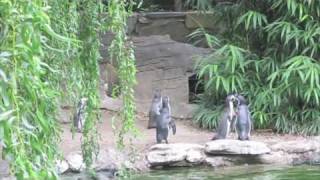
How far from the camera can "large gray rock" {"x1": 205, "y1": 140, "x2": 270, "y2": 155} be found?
7141mm

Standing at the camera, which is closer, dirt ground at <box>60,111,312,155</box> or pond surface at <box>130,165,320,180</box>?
pond surface at <box>130,165,320,180</box>

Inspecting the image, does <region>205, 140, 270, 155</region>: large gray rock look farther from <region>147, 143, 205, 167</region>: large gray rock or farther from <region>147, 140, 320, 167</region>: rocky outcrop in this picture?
<region>147, 143, 205, 167</region>: large gray rock

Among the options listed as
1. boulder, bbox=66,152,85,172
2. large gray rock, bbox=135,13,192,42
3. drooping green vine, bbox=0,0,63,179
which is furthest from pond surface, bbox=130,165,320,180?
large gray rock, bbox=135,13,192,42

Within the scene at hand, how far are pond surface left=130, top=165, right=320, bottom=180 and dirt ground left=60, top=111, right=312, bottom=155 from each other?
2.04 feet

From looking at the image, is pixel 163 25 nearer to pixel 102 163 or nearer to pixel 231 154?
pixel 231 154

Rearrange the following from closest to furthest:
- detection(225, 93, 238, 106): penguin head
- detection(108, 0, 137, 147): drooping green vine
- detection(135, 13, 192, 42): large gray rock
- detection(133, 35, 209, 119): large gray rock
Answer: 1. detection(108, 0, 137, 147): drooping green vine
2. detection(225, 93, 238, 106): penguin head
3. detection(133, 35, 209, 119): large gray rock
4. detection(135, 13, 192, 42): large gray rock

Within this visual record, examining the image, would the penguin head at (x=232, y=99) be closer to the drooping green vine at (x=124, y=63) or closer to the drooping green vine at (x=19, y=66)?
the drooping green vine at (x=124, y=63)

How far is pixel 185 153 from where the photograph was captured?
7055 mm

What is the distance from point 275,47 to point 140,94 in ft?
6.93

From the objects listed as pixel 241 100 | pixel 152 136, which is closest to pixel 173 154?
pixel 152 136

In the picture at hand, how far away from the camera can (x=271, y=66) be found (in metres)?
8.92

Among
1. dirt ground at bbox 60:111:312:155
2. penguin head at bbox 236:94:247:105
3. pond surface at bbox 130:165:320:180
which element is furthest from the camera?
penguin head at bbox 236:94:247:105

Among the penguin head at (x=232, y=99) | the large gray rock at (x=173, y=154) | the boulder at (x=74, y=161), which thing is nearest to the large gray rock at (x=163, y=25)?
the penguin head at (x=232, y=99)

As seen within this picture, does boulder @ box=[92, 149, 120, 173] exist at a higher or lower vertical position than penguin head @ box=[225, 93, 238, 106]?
lower
